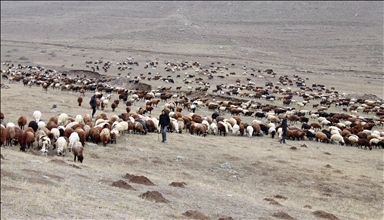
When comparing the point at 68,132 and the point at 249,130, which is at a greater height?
the point at 68,132

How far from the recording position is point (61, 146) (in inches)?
565

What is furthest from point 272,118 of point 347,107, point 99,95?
point 99,95

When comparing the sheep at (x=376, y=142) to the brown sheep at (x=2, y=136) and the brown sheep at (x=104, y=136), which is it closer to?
the brown sheep at (x=104, y=136)

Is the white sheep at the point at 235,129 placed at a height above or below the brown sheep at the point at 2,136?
below

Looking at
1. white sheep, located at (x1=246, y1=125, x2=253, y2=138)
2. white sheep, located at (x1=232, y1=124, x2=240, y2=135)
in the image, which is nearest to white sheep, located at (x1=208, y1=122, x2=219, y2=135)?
white sheep, located at (x1=232, y1=124, x2=240, y2=135)

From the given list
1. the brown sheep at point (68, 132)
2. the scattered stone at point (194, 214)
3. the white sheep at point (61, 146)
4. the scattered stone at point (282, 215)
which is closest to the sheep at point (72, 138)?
the white sheep at point (61, 146)

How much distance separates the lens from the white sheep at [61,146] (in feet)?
47.1

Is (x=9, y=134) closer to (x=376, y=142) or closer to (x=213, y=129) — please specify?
(x=213, y=129)

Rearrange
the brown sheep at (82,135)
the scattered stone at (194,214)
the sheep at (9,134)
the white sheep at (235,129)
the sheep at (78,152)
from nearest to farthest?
the scattered stone at (194,214) → the sheep at (78,152) → the sheep at (9,134) → the brown sheep at (82,135) → the white sheep at (235,129)

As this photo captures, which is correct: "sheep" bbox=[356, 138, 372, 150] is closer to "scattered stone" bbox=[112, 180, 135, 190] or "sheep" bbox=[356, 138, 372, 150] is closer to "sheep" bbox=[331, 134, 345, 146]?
"sheep" bbox=[331, 134, 345, 146]

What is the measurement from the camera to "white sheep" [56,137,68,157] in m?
14.3

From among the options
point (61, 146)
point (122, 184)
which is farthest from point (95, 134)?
point (122, 184)

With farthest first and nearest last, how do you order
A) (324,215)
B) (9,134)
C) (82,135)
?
(82,135) < (9,134) < (324,215)

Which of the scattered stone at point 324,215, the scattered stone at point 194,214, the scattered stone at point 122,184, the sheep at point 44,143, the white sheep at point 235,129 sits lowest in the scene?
the scattered stone at point 324,215
